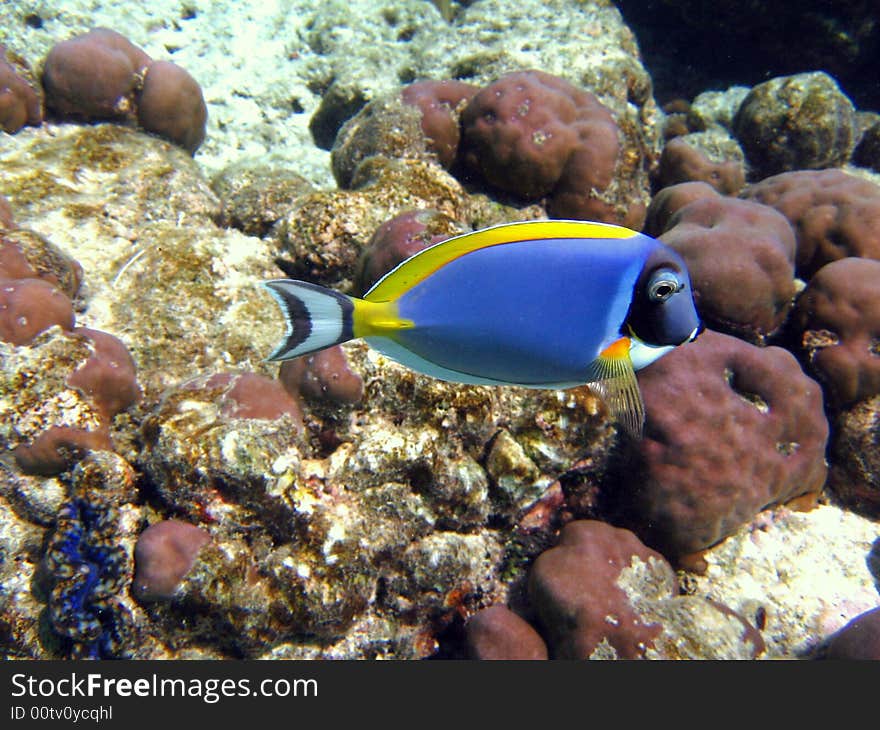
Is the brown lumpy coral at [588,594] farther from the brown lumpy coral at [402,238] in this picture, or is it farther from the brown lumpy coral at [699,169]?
the brown lumpy coral at [699,169]

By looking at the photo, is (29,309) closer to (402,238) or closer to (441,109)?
(402,238)

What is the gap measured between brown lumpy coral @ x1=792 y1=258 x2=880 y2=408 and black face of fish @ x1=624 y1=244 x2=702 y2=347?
11.4 ft

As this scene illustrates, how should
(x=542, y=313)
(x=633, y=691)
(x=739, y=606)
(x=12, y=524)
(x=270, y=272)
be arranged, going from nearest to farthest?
(x=542, y=313), (x=633, y=691), (x=12, y=524), (x=739, y=606), (x=270, y=272)

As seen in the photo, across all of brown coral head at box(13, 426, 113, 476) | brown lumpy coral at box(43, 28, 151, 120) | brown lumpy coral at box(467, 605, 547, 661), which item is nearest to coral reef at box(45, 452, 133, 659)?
brown coral head at box(13, 426, 113, 476)

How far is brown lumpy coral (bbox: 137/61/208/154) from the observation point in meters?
5.44

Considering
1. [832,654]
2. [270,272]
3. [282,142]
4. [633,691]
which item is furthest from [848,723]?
[282,142]

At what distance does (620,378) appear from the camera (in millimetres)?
1307

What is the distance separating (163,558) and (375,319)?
2283mm

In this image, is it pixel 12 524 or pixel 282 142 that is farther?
pixel 282 142

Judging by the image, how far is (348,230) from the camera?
3.86 meters

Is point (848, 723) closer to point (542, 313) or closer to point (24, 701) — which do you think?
point (542, 313)

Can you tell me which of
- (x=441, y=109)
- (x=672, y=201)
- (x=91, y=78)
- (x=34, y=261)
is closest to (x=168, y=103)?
(x=91, y=78)

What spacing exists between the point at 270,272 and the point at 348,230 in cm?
83

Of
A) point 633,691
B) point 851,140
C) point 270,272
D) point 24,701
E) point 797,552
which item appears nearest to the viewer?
point 24,701
